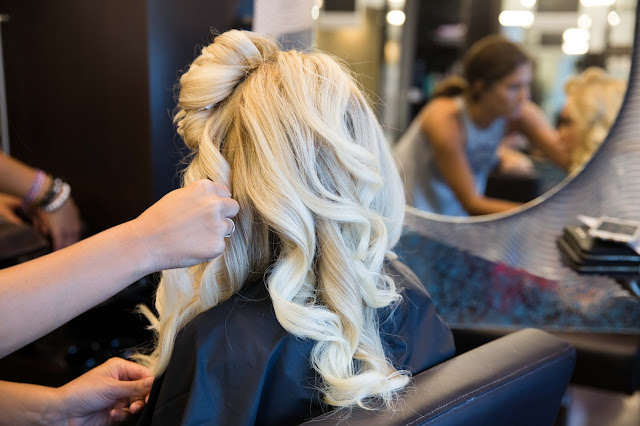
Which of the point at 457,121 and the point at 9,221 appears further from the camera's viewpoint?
the point at 457,121

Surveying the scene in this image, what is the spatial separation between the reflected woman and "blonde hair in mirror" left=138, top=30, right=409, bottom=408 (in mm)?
1405

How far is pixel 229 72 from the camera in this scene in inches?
41.3

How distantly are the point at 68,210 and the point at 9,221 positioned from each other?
0.64 ft

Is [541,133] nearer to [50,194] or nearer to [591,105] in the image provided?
[591,105]

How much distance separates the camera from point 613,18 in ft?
6.77

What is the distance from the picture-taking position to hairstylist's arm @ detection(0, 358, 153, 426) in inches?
47.4

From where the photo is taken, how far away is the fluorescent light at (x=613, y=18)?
2.05 metres

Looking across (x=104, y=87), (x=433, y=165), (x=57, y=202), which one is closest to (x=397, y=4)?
(x=433, y=165)

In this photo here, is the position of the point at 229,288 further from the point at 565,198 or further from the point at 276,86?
the point at 565,198

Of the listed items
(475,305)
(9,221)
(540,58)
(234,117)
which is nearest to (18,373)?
(9,221)

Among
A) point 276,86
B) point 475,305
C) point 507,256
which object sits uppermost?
point 276,86

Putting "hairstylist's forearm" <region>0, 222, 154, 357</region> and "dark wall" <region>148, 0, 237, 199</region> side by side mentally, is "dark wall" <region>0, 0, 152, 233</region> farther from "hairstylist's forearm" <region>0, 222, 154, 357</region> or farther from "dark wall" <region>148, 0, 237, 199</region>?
"hairstylist's forearm" <region>0, 222, 154, 357</region>

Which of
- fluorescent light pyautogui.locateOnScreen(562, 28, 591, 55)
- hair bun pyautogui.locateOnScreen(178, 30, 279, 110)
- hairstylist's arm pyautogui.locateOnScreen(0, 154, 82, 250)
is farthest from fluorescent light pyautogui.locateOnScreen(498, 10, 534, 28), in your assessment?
hairstylist's arm pyautogui.locateOnScreen(0, 154, 82, 250)

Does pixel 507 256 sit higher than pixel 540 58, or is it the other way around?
pixel 540 58
